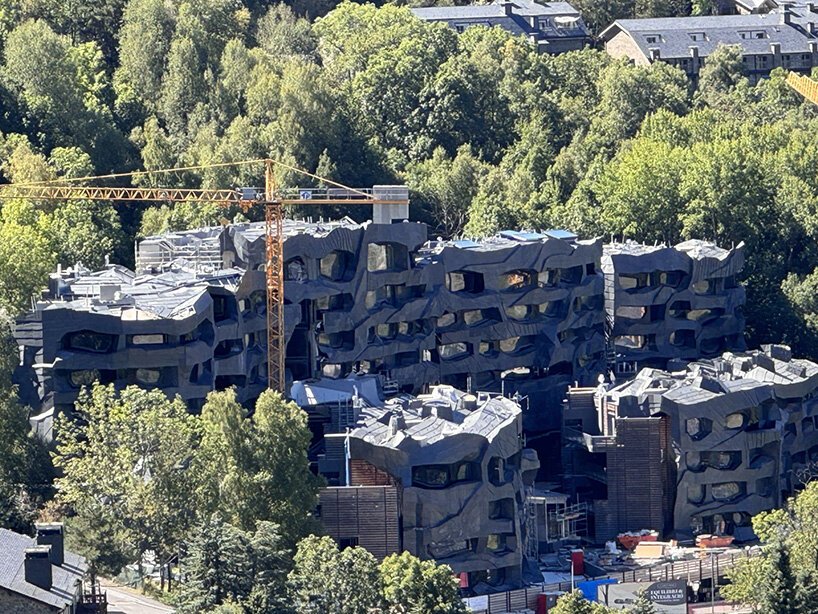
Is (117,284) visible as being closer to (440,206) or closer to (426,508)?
(426,508)

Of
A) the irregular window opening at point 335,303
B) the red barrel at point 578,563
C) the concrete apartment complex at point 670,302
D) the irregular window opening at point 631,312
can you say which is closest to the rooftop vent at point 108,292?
the irregular window opening at point 335,303

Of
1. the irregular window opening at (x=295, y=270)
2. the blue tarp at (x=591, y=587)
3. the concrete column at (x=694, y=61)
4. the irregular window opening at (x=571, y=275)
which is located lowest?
the blue tarp at (x=591, y=587)

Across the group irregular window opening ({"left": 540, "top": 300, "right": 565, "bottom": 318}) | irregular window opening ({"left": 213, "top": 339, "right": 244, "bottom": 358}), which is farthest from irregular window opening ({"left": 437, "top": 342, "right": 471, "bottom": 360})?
irregular window opening ({"left": 213, "top": 339, "right": 244, "bottom": 358})

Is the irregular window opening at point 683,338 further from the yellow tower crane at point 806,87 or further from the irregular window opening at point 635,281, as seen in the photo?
the yellow tower crane at point 806,87

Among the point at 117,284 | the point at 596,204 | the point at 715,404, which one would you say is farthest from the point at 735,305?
the point at 117,284

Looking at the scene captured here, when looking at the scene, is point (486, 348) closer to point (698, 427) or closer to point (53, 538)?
point (698, 427)

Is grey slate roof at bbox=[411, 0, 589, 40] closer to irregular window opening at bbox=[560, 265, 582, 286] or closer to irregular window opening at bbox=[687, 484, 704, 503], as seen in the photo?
irregular window opening at bbox=[560, 265, 582, 286]

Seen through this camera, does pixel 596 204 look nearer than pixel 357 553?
No
